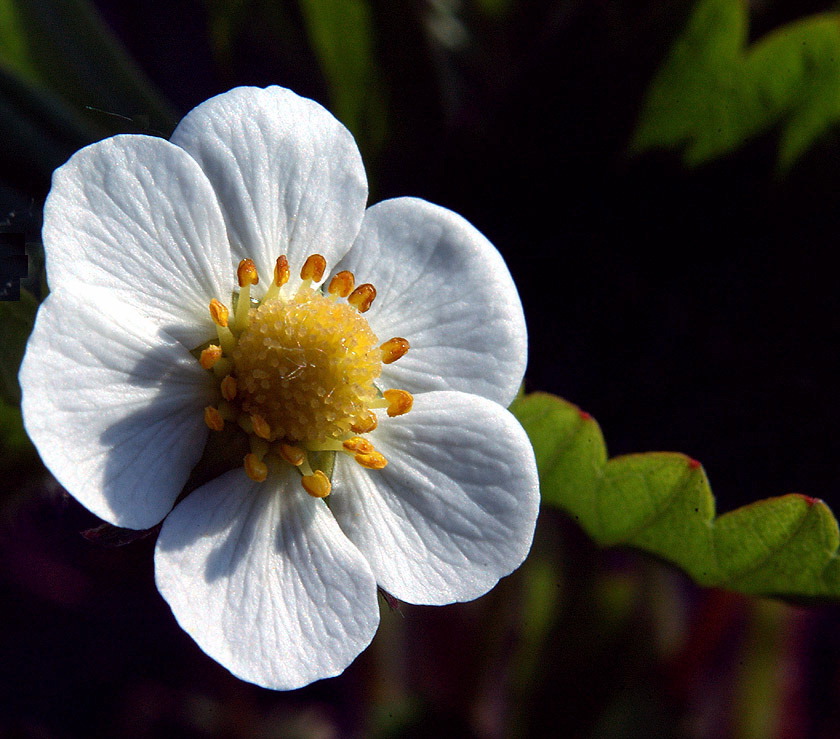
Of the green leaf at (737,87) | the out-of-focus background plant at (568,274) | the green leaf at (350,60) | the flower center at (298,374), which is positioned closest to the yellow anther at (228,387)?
the flower center at (298,374)

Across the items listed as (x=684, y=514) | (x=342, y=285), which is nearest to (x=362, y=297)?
(x=342, y=285)

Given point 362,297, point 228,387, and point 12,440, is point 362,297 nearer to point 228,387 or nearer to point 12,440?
point 228,387

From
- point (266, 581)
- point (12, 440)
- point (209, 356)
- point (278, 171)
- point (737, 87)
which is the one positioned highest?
point (737, 87)

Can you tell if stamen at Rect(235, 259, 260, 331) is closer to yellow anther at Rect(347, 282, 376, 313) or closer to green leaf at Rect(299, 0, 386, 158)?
yellow anther at Rect(347, 282, 376, 313)

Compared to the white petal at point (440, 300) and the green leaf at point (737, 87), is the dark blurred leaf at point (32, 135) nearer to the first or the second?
the white petal at point (440, 300)

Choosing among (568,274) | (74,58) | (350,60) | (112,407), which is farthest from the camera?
(568,274)

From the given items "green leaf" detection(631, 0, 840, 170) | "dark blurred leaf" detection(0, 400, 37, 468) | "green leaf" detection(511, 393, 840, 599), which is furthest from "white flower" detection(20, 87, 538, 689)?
"green leaf" detection(631, 0, 840, 170)

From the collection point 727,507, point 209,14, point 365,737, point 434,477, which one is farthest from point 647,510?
point 209,14
